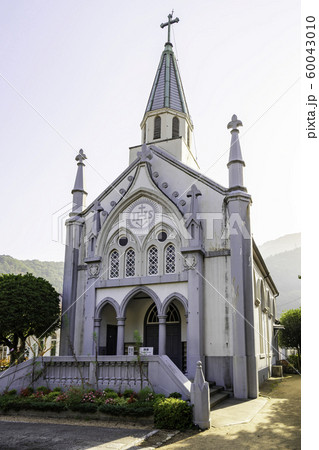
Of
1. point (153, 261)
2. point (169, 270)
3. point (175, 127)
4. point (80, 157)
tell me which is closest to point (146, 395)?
point (169, 270)

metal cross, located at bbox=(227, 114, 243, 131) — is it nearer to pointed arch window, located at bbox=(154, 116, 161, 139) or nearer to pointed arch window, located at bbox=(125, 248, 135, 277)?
pointed arch window, located at bbox=(154, 116, 161, 139)

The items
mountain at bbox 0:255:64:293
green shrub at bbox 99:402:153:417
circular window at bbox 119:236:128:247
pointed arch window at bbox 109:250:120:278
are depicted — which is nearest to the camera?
green shrub at bbox 99:402:153:417

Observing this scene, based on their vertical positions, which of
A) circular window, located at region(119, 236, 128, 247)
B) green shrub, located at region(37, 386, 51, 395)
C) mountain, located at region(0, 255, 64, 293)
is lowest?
green shrub, located at region(37, 386, 51, 395)

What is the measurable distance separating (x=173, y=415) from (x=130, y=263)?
10889 millimetres

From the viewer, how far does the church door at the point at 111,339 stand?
2222 cm

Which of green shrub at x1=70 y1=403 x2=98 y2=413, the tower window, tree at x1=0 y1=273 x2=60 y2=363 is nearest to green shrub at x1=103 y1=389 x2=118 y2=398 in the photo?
green shrub at x1=70 y1=403 x2=98 y2=413

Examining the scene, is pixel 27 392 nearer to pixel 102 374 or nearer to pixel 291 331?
pixel 102 374

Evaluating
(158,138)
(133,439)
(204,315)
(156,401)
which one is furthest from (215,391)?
(158,138)

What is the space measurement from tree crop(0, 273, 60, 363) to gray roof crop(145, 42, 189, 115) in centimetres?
1487

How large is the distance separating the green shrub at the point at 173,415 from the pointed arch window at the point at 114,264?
10.4 m

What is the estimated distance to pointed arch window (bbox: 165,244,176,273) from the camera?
2039cm

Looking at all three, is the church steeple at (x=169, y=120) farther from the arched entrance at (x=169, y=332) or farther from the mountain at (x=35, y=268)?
the mountain at (x=35, y=268)

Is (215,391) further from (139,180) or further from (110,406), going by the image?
(139,180)

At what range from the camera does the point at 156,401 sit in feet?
40.1
